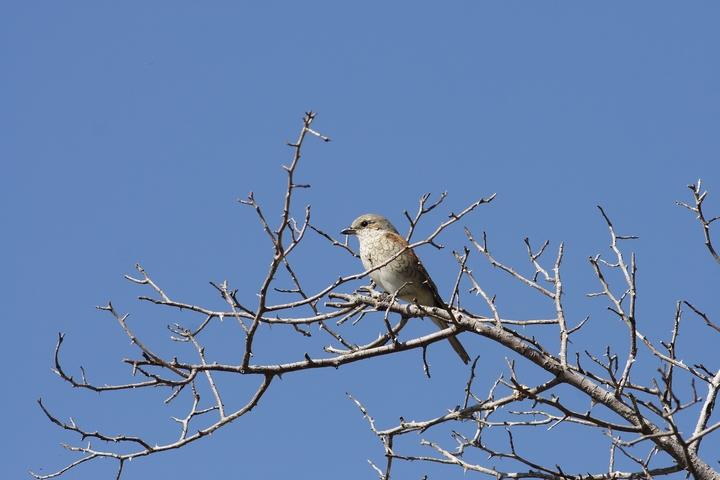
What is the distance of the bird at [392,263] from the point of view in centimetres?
655

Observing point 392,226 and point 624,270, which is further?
point 392,226

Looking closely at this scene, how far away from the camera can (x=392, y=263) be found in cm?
654

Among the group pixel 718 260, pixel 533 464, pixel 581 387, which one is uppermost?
pixel 718 260

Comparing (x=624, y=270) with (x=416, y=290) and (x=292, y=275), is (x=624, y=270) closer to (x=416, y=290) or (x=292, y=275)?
(x=292, y=275)

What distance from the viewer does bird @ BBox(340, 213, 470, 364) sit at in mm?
6551

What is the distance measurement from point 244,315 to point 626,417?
2180mm

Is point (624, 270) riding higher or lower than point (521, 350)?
higher

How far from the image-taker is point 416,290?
679cm

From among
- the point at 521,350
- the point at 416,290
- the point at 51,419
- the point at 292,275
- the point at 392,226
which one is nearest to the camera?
the point at 51,419

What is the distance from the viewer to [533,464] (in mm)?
4078

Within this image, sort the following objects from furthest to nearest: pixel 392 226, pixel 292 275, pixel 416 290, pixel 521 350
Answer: pixel 392 226 → pixel 416 290 → pixel 292 275 → pixel 521 350

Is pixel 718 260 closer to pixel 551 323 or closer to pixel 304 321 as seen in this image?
pixel 551 323

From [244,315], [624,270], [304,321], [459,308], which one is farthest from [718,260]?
[244,315]

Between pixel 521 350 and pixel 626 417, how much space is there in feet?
2.18
